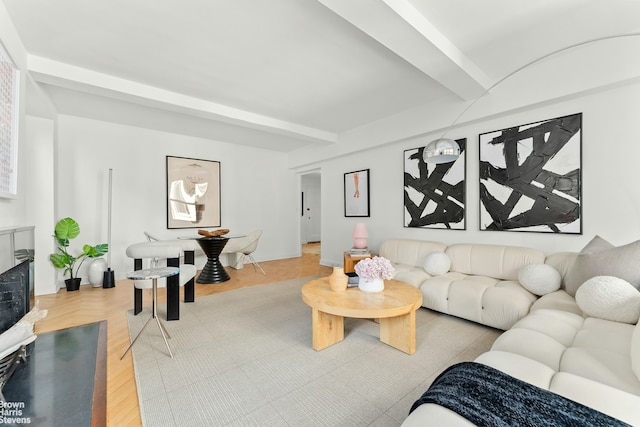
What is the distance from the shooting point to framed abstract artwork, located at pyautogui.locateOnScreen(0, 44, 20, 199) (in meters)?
2.00

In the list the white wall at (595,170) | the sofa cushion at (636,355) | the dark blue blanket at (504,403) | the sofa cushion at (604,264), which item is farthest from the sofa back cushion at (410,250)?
the dark blue blanket at (504,403)

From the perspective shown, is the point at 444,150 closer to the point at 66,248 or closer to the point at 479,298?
the point at 479,298

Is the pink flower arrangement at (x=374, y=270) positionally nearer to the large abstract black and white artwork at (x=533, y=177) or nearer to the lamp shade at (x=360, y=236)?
the large abstract black and white artwork at (x=533, y=177)

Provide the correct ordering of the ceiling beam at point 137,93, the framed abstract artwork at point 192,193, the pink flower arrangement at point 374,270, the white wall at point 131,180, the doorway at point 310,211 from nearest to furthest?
1. the pink flower arrangement at point 374,270
2. the ceiling beam at point 137,93
3. the white wall at point 131,180
4. the framed abstract artwork at point 192,193
5. the doorway at point 310,211

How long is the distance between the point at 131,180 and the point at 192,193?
3.28 ft

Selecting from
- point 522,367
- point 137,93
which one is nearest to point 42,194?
point 137,93

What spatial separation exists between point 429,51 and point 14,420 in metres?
3.74

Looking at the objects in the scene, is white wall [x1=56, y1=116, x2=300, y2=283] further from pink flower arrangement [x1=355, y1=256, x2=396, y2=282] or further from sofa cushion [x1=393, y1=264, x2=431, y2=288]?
pink flower arrangement [x1=355, y1=256, x2=396, y2=282]

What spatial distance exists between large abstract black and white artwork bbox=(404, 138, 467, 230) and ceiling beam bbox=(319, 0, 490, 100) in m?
1.14

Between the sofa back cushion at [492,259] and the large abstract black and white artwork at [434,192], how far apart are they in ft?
1.69

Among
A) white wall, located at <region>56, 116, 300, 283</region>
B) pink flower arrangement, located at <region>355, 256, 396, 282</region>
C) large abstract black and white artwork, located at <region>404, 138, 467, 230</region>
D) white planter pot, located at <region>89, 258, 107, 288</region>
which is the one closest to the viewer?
pink flower arrangement, located at <region>355, 256, 396, 282</region>

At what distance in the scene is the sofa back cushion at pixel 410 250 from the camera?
12.1ft

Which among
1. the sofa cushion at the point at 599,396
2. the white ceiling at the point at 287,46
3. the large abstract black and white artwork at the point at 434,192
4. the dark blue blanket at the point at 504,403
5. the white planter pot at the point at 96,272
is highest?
the white ceiling at the point at 287,46

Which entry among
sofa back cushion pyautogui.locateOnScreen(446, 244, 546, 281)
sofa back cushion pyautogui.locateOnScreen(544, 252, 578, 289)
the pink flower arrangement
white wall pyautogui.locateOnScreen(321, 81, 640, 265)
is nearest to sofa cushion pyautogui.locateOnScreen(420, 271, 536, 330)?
sofa back cushion pyautogui.locateOnScreen(446, 244, 546, 281)
